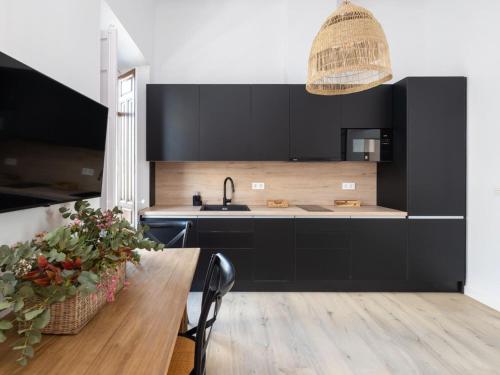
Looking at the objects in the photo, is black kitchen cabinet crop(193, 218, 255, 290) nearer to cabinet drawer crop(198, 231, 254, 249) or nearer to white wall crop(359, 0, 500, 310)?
cabinet drawer crop(198, 231, 254, 249)

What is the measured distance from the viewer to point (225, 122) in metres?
3.19

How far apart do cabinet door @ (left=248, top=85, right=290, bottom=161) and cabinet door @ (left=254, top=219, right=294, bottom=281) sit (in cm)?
76

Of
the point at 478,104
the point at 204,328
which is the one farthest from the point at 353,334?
the point at 478,104

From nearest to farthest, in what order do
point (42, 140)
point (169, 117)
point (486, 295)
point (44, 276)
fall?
point (44, 276) < point (42, 140) < point (486, 295) < point (169, 117)

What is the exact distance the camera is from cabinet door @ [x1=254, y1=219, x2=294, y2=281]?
118 inches

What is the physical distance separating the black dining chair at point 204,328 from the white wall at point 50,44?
83 centimetres

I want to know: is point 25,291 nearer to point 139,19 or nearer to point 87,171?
point 87,171

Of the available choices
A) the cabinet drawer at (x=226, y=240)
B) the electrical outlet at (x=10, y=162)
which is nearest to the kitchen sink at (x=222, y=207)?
the cabinet drawer at (x=226, y=240)

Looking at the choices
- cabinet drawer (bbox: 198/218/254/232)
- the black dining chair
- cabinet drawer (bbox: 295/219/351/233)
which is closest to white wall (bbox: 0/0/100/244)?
the black dining chair

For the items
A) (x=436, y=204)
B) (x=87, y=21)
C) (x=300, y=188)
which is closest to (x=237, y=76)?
(x=300, y=188)

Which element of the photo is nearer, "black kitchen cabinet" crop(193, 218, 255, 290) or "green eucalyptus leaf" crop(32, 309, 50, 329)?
"green eucalyptus leaf" crop(32, 309, 50, 329)

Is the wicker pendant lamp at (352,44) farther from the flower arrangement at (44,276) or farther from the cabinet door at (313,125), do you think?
the flower arrangement at (44,276)

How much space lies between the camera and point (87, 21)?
1.81 m

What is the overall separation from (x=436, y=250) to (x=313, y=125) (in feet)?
6.11
